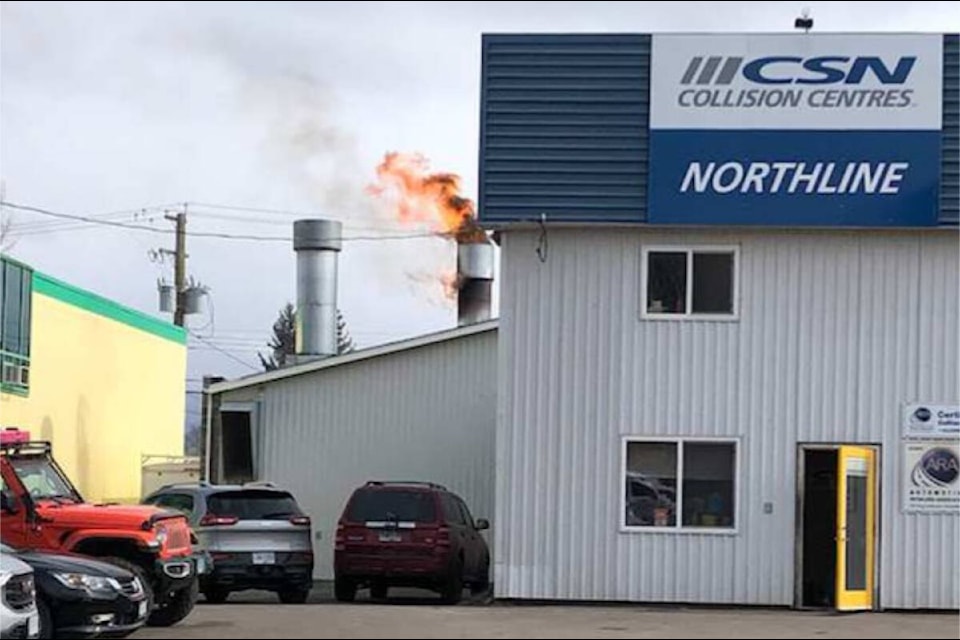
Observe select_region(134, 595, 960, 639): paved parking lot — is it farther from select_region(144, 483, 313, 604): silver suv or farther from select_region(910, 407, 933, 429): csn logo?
select_region(910, 407, 933, 429): csn logo

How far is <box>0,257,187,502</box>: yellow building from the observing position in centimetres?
3012

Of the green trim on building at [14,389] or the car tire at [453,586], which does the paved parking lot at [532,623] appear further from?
the green trim on building at [14,389]

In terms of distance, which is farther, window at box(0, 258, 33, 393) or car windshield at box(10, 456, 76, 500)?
window at box(0, 258, 33, 393)

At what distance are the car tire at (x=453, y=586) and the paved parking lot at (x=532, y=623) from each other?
1025 millimetres

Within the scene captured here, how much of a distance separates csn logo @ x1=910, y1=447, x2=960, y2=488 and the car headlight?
34.5 feet

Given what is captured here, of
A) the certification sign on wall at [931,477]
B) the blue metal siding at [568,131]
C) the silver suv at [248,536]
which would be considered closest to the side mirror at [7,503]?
the silver suv at [248,536]

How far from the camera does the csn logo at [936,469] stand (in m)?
21.6

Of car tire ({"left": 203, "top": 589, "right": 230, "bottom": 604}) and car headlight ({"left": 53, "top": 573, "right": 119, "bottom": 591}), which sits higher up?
car headlight ({"left": 53, "top": 573, "right": 119, "bottom": 591})

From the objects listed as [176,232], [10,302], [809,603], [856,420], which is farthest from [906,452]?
[176,232]

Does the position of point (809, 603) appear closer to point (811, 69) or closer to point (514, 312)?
point (514, 312)

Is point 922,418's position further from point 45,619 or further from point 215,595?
point 45,619

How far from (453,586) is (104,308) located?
50.8ft

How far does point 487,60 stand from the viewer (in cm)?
2203

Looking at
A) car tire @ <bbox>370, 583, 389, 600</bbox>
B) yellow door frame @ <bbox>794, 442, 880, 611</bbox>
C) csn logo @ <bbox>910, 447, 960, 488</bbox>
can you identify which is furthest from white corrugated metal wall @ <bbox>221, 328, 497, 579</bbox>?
csn logo @ <bbox>910, 447, 960, 488</bbox>
